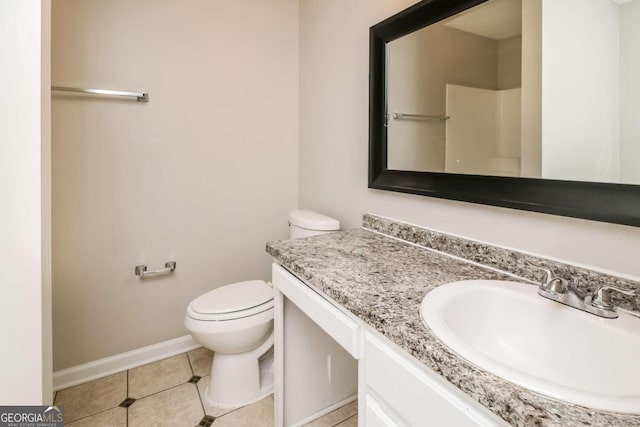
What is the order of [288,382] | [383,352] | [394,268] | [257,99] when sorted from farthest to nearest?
[257,99]
[288,382]
[394,268]
[383,352]

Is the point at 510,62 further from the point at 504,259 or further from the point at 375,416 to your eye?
the point at 375,416

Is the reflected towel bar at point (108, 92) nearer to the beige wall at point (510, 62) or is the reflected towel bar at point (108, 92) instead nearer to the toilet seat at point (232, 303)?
the toilet seat at point (232, 303)

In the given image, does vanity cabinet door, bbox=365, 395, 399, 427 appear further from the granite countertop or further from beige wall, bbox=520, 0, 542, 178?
beige wall, bbox=520, 0, 542, 178

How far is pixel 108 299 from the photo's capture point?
1704 mm

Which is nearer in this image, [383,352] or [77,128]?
[383,352]

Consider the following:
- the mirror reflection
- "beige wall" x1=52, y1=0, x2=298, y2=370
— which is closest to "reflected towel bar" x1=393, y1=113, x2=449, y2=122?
the mirror reflection

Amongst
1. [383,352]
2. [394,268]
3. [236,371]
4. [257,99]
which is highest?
[257,99]

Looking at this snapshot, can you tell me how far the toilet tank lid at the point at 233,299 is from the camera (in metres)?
1.45

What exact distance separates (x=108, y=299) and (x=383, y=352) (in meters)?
1.63

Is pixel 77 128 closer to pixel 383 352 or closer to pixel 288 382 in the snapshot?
pixel 288 382

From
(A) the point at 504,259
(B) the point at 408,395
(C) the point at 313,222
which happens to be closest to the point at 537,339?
(A) the point at 504,259

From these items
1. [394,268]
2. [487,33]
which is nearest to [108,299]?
[394,268]

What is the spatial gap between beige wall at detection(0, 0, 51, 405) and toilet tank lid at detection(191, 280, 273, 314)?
0.58 m

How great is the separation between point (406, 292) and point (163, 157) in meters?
1.54
